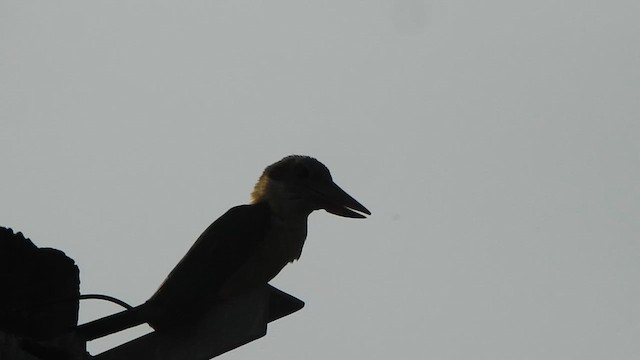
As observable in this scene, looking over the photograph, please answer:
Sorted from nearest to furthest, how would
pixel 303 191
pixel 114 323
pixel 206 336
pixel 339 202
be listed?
pixel 206 336, pixel 114 323, pixel 339 202, pixel 303 191

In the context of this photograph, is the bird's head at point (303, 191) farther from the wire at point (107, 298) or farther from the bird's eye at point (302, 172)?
the wire at point (107, 298)

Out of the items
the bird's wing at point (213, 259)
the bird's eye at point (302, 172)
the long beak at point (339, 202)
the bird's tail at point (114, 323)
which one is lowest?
the bird's tail at point (114, 323)

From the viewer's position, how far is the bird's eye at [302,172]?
20.0ft

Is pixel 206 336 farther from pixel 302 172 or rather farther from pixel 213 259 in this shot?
pixel 302 172

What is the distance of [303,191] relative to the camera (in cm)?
601

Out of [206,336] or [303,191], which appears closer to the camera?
[206,336]

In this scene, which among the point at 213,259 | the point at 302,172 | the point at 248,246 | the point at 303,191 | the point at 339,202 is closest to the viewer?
the point at 213,259

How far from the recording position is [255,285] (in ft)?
14.4

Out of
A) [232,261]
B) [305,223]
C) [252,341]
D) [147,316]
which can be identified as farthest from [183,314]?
[305,223]

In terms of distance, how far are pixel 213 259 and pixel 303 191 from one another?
1.09 m

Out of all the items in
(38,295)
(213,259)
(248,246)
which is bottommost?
(38,295)

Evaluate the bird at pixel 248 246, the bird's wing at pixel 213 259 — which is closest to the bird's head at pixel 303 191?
the bird at pixel 248 246

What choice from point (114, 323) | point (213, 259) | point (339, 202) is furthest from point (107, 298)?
point (339, 202)

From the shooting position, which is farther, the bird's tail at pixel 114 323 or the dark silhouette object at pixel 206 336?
the bird's tail at pixel 114 323
